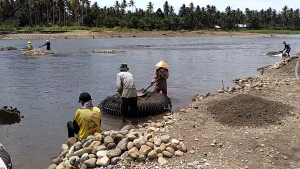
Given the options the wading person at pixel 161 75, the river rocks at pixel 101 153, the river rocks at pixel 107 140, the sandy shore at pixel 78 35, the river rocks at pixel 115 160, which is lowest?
the river rocks at pixel 115 160

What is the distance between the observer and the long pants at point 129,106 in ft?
36.2

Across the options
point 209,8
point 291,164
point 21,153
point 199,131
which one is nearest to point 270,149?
point 291,164

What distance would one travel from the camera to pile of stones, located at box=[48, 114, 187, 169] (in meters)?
6.87

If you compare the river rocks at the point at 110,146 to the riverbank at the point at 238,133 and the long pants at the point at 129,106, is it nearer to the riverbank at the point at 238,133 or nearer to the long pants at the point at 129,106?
the riverbank at the point at 238,133

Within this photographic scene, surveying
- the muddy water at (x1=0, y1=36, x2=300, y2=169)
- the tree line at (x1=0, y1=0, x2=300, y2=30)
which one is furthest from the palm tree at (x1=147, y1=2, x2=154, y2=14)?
the muddy water at (x1=0, y1=36, x2=300, y2=169)

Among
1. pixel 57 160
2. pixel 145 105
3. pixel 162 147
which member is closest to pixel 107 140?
pixel 162 147

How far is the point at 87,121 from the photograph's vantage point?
7.66m

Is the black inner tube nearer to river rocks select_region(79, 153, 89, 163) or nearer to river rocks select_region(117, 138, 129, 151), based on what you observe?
river rocks select_region(117, 138, 129, 151)

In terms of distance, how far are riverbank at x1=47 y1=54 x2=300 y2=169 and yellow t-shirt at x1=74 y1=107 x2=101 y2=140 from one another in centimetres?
140

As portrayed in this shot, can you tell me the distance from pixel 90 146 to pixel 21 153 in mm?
2495

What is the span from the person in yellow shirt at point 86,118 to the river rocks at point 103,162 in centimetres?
110

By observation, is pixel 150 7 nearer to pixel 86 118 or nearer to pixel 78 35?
pixel 78 35

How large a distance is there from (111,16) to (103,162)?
101820 millimetres

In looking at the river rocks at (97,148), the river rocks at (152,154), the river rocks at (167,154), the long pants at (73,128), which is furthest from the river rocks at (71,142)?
the river rocks at (167,154)
